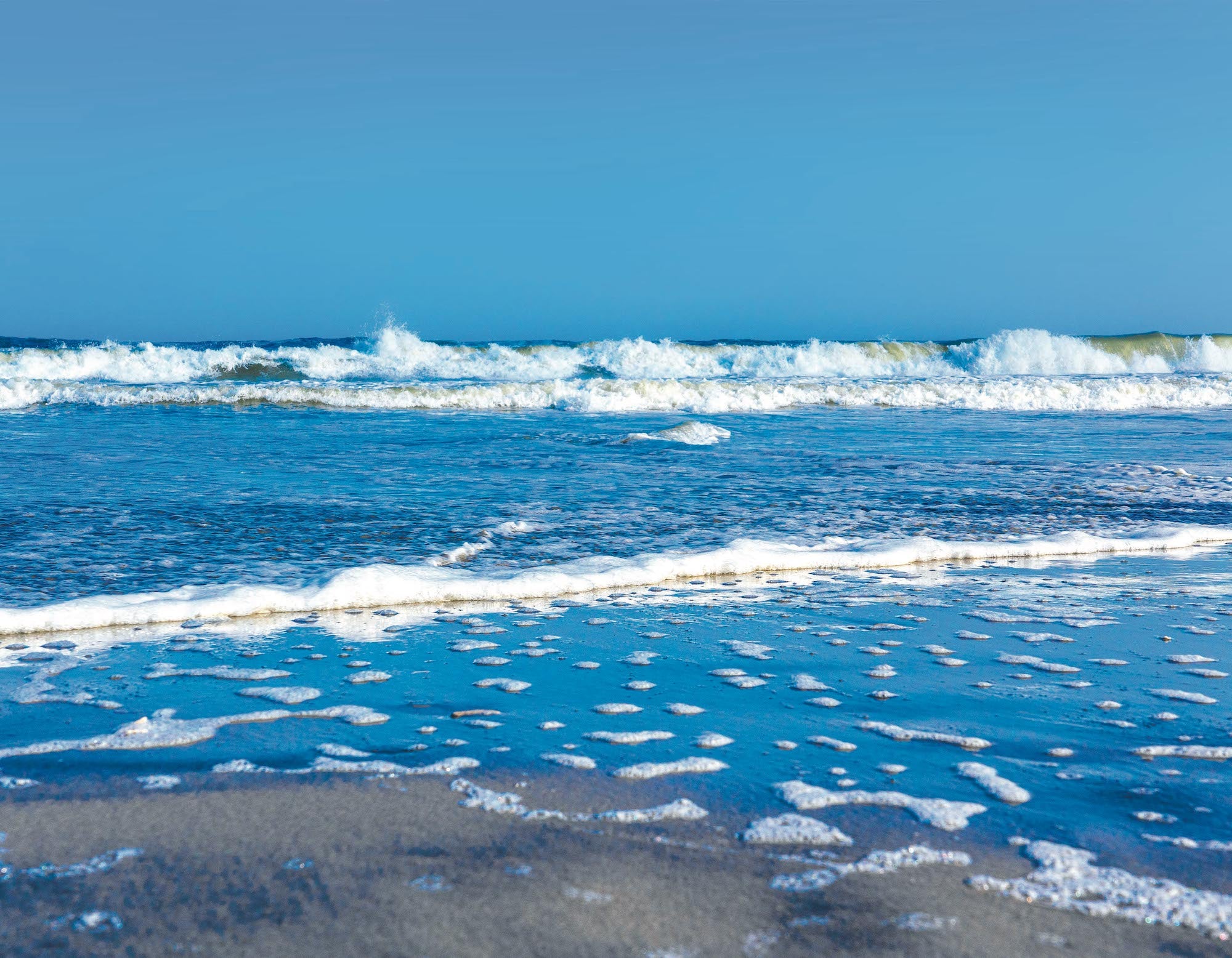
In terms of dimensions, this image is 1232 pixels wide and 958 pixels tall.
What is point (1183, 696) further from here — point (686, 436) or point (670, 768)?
point (686, 436)

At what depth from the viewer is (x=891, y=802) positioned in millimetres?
2764

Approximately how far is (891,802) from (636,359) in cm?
3816

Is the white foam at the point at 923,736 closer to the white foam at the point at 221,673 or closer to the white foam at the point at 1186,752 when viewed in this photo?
the white foam at the point at 1186,752

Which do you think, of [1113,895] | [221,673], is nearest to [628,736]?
[1113,895]

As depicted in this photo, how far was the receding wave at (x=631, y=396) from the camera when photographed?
70.4 feet

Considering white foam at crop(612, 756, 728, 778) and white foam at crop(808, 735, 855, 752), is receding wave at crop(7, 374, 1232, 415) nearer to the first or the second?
white foam at crop(808, 735, 855, 752)

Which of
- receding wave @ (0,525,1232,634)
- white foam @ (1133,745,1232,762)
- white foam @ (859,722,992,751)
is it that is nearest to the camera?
white foam @ (1133,745,1232,762)

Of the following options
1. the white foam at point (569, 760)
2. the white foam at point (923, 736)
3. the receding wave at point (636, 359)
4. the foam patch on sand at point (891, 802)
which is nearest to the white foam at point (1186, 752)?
the white foam at point (923, 736)

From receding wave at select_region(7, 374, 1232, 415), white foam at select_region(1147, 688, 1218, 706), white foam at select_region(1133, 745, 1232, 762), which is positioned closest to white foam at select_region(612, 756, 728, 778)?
white foam at select_region(1133, 745, 1232, 762)

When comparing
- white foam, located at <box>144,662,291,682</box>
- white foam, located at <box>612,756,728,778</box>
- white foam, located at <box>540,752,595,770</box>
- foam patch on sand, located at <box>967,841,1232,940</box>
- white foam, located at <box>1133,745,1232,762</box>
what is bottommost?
white foam, located at <box>144,662,291,682</box>

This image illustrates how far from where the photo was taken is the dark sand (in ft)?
6.69

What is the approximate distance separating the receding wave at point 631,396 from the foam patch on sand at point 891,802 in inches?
708

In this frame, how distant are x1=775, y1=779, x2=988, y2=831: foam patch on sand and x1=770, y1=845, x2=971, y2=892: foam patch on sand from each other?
0.51 ft

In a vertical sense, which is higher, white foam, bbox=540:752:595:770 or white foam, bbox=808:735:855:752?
white foam, bbox=808:735:855:752
